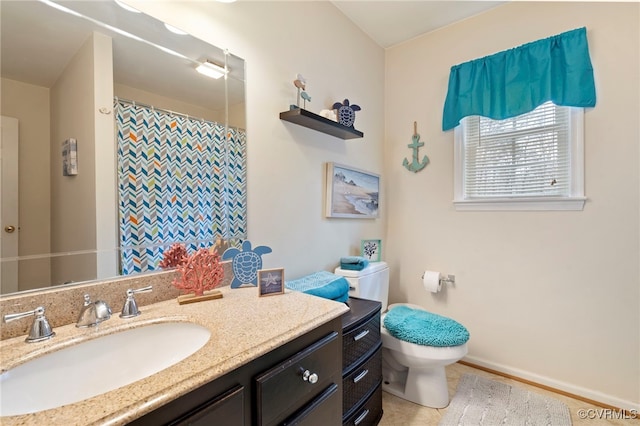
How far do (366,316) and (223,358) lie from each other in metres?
0.90

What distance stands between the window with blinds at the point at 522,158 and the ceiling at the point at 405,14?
30.4 inches

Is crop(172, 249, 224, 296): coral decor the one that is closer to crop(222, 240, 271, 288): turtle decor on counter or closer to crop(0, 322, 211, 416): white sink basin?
crop(222, 240, 271, 288): turtle decor on counter

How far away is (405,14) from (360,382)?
2.43 meters

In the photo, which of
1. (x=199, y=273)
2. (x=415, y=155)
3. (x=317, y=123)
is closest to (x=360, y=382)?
(x=199, y=273)

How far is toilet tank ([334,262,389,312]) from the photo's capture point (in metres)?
1.87

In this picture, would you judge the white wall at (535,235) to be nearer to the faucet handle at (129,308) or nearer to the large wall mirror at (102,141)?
the large wall mirror at (102,141)

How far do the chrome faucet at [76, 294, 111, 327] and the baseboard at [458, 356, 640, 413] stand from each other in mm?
2404

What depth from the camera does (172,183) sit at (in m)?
1.24

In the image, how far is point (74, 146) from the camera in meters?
0.96

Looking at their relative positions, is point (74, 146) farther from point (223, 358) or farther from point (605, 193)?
point (605, 193)

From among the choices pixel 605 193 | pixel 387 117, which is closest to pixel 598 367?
pixel 605 193

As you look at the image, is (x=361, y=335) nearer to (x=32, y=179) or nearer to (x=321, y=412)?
(x=321, y=412)

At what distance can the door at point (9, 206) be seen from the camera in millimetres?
836

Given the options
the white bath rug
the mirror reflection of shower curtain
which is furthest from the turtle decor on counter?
the white bath rug
